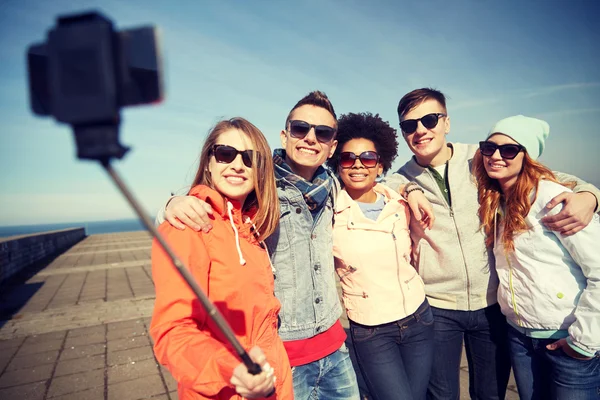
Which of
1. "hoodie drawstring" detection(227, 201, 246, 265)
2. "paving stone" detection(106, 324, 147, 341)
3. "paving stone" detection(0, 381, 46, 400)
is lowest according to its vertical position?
"paving stone" detection(106, 324, 147, 341)

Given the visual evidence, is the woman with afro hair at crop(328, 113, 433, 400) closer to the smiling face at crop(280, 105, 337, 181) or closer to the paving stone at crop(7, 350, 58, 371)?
the smiling face at crop(280, 105, 337, 181)

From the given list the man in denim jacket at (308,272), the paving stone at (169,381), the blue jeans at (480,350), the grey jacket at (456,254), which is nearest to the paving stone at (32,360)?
the paving stone at (169,381)

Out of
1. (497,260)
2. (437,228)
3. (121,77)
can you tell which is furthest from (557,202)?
(121,77)

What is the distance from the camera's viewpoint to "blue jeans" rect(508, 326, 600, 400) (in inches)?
80.9

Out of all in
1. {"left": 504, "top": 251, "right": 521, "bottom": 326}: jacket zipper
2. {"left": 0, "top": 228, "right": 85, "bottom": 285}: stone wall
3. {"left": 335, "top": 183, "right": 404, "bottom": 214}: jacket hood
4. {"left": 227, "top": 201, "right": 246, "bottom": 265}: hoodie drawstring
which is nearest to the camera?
{"left": 227, "top": 201, "right": 246, "bottom": 265}: hoodie drawstring

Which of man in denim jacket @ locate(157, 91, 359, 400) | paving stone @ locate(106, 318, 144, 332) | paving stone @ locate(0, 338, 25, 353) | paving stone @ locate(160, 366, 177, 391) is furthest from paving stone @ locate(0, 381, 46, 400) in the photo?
man in denim jacket @ locate(157, 91, 359, 400)

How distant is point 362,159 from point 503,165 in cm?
102

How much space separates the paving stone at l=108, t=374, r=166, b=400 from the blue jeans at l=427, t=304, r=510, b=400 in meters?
2.96

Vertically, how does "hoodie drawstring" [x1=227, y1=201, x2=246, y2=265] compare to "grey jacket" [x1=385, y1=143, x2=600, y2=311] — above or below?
above

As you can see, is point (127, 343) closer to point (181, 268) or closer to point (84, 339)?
point (84, 339)

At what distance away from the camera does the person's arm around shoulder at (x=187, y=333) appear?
3.96ft

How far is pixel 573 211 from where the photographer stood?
1.99m

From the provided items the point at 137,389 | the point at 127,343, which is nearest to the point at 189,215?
the point at 137,389

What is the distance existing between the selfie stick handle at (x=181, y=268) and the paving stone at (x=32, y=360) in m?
5.01
